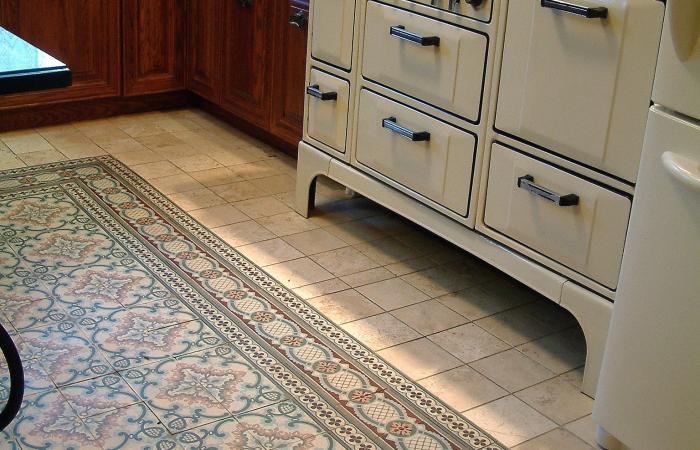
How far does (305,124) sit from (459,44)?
777 millimetres

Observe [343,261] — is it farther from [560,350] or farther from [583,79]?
[583,79]

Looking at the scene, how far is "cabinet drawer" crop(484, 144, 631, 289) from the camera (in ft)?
6.78

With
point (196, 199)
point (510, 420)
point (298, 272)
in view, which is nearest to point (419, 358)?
point (510, 420)

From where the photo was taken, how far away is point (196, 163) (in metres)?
3.46

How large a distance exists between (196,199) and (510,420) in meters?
1.46

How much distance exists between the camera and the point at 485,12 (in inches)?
89.7

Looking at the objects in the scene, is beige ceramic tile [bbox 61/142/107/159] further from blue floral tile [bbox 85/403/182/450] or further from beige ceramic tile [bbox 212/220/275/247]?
blue floral tile [bbox 85/403/182/450]

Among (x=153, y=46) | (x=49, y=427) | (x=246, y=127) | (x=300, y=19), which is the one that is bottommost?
(x=49, y=427)

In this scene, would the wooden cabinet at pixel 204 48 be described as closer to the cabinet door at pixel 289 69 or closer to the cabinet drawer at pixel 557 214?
the cabinet door at pixel 289 69

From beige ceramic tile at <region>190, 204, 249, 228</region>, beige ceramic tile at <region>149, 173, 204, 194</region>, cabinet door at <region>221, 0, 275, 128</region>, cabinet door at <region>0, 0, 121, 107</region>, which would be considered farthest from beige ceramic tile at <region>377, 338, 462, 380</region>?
cabinet door at <region>0, 0, 121, 107</region>

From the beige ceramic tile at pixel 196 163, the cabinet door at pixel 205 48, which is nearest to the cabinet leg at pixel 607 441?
the beige ceramic tile at pixel 196 163

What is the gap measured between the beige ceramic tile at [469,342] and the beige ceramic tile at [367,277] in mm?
320

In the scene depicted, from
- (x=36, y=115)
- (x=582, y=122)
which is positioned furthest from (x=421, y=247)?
(x=36, y=115)

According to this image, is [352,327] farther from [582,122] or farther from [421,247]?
[582,122]
